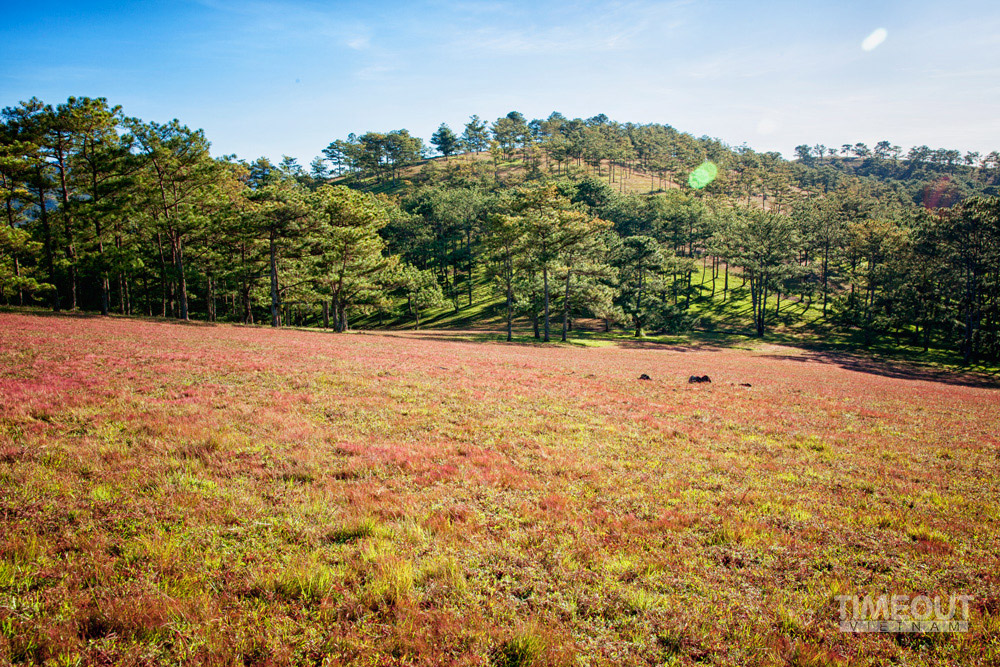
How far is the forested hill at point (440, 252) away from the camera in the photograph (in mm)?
38250

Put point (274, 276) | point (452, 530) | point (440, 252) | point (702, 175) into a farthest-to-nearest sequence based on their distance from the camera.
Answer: point (702, 175)
point (440, 252)
point (274, 276)
point (452, 530)

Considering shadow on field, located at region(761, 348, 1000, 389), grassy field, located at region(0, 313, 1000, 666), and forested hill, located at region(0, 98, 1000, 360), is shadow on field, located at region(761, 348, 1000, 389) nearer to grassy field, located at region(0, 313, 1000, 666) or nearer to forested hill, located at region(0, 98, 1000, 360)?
forested hill, located at region(0, 98, 1000, 360)

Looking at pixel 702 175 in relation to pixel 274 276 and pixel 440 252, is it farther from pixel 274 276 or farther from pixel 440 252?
pixel 274 276

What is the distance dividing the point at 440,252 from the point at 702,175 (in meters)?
105

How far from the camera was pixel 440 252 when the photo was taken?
292 feet

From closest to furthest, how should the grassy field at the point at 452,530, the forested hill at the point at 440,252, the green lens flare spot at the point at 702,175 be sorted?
1. the grassy field at the point at 452,530
2. the forested hill at the point at 440,252
3. the green lens flare spot at the point at 702,175

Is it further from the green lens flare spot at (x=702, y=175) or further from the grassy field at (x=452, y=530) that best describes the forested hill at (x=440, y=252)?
the green lens flare spot at (x=702, y=175)

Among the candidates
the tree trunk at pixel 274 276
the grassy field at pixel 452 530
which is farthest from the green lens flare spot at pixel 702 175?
the grassy field at pixel 452 530

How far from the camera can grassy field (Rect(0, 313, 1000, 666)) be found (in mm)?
4473

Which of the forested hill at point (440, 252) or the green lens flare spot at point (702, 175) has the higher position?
the green lens flare spot at point (702, 175)

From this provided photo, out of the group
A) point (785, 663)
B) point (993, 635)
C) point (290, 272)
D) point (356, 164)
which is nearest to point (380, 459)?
point (785, 663)

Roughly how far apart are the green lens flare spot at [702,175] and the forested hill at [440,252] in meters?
38.6

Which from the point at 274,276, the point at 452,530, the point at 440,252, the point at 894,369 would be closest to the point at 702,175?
the point at 440,252

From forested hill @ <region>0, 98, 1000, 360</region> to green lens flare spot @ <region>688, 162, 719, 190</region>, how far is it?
38612 millimetres
